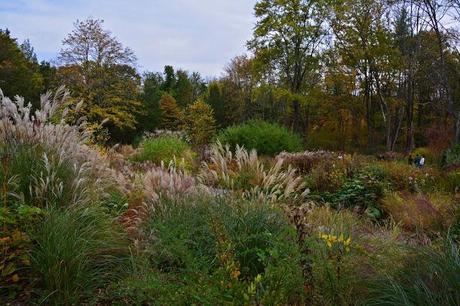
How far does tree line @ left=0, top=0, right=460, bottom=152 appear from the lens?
25297 millimetres

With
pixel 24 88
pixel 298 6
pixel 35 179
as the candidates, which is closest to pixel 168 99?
pixel 24 88

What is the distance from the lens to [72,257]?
9.95 ft

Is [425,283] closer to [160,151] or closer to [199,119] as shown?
[160,151]

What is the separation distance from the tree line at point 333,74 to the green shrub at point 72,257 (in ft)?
69.1

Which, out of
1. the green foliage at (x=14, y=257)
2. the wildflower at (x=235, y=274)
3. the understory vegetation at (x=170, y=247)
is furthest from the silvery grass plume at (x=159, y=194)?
the wildflower at (x=235, y=274)

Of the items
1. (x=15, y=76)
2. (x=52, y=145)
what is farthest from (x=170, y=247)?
(x=15, y=76)

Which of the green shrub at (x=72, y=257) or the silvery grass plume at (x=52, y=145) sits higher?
the silvery grass plume at (x=52, y=145)

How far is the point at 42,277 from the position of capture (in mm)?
3055

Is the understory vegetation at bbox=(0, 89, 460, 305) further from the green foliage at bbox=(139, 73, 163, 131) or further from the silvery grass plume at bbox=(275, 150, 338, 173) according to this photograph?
the green foliage at bbox=(139, 73, 163, 131)

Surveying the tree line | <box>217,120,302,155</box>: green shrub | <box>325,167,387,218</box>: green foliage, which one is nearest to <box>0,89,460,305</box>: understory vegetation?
<box>325,167,387,218</box>: green foliage

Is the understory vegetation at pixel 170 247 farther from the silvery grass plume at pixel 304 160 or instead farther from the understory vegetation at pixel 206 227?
the silvery grass plume at pixel 304 160

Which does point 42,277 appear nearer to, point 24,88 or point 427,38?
point 427,38

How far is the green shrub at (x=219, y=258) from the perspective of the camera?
2389mm

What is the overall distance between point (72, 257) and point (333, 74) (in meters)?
26.9
